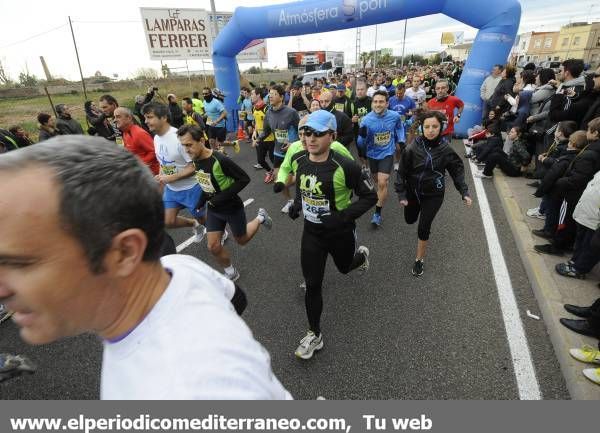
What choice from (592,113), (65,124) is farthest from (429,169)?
(65,124)

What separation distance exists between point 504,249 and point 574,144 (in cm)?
146

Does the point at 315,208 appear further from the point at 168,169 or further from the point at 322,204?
the point at 168,169

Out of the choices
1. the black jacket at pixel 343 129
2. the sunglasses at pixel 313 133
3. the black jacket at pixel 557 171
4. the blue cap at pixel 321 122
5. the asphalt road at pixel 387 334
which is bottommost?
the asphalt road at pixel 387 334

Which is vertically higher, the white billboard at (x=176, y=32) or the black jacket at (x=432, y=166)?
the white billboard at (x=176, y=32)

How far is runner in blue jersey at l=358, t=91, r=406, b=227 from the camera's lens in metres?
5.09

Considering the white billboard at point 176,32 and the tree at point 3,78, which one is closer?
the white billboard at point 176,32

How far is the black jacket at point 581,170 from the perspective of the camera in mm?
3342

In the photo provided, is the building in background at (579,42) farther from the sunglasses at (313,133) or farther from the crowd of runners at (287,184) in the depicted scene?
the sunglasses at (313,133)

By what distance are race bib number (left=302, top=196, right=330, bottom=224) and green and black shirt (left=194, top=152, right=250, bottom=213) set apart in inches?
38.0

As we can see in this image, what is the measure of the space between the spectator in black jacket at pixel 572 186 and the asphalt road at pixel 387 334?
469mm

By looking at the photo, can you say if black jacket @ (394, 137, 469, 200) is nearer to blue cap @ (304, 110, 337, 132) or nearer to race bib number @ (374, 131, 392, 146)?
blue cap @ (304, 110, 337, 132)

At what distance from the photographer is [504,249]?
160 inches

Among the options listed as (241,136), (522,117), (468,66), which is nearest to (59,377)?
(522,117)

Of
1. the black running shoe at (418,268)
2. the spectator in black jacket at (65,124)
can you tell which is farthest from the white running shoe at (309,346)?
the spectator in black jacket at (65,124)
